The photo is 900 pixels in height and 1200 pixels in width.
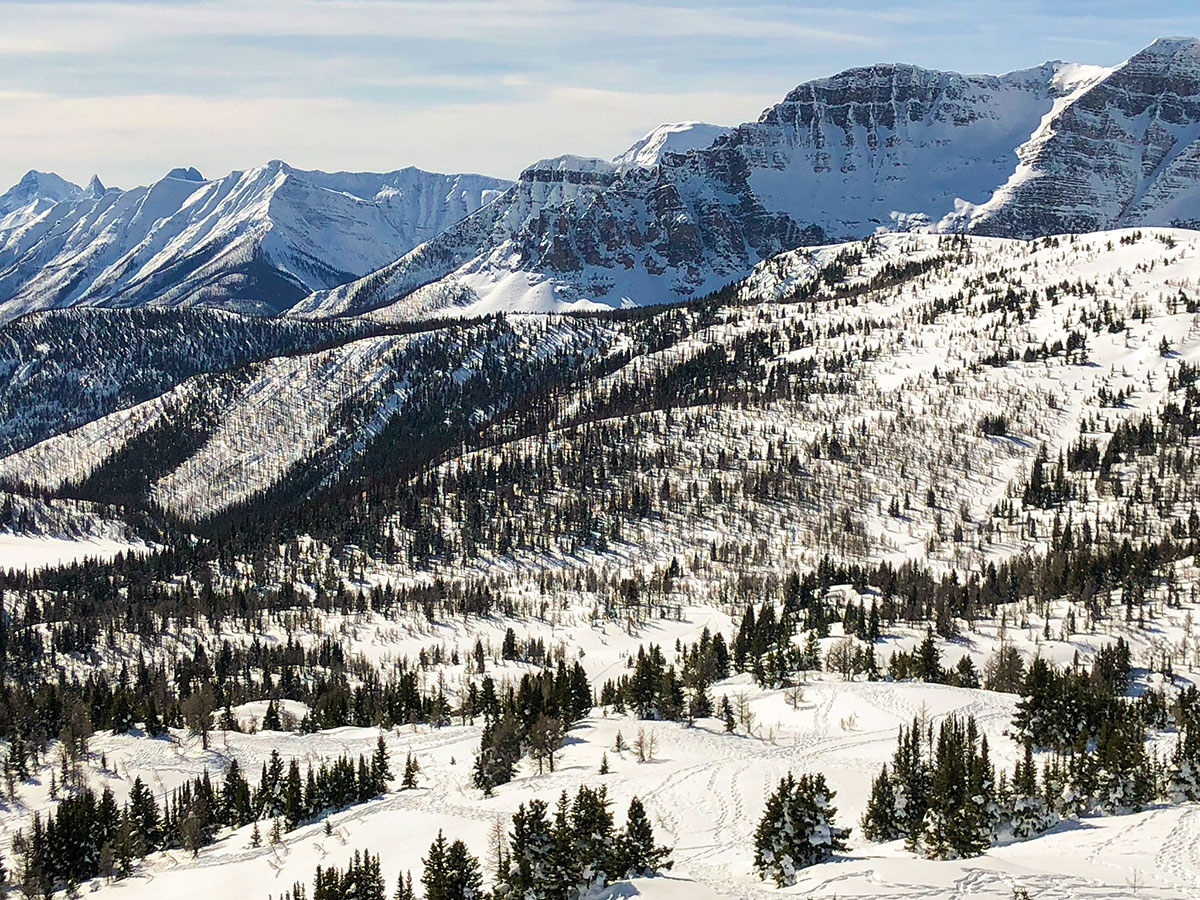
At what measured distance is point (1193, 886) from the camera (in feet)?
270

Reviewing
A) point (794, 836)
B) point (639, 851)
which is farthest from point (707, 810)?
point (639, 851)

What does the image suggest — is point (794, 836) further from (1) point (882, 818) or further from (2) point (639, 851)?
(1) point (882, 818)

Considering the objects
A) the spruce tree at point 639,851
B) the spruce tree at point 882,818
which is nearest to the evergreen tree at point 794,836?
the spruce tree at point 639,851

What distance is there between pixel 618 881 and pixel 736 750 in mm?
51324

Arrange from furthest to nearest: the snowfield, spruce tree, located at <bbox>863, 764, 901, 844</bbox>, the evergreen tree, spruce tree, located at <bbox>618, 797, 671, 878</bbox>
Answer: spruce tree, located at <bbox>863, 764, 901, 844</bbox> < the evergreen tree < spruce tree, located at <bbox>618, 797, 671, 878</bbox> < the snowfield

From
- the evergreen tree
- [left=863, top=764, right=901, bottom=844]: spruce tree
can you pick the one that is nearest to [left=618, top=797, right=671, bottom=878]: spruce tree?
the evergreen tree

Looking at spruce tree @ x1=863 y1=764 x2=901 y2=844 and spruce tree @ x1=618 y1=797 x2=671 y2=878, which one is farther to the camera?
spruce tree @ x1=863 y1=764 x2=901 y2=844

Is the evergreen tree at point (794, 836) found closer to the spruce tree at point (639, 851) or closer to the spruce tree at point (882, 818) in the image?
the spruce tree at point (639, 851)

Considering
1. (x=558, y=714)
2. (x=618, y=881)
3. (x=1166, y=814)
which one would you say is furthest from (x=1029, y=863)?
(x=558, y=714)

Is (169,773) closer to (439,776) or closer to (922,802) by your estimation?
(439,776)

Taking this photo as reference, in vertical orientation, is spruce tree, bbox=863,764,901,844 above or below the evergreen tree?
below

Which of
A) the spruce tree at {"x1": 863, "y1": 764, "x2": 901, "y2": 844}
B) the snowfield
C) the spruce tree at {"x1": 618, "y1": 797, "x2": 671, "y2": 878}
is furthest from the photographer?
the spruce tree at {"x1": 863, "y1": 764, "x2": 901, "y2": 844}

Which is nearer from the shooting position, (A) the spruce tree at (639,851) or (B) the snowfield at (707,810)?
(B) the snowfield at (707,810)

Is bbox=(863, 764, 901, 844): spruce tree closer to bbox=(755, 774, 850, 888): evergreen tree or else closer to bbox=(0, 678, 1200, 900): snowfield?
bbox=(0, 678, 1200, 900): snowfield
